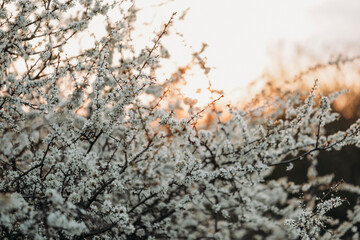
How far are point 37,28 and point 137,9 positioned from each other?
4.20ft

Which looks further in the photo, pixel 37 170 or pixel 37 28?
pixel 37 28

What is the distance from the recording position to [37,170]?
270cm

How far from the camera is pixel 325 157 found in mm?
9398

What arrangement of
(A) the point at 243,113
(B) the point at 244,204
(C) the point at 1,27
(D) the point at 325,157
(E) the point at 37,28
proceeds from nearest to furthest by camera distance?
(C) the point at 1,27, (E) the point at 37,28, (B) the point at 244,204, (A) the point at 243,113, (D) the point at 325,157

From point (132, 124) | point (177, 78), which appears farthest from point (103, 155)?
point (132, 124)

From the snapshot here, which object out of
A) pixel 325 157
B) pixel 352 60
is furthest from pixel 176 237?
pixel 325 157

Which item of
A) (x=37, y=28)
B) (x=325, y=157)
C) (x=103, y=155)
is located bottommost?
(x=103, y=155)

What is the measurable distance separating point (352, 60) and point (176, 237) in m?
3.69

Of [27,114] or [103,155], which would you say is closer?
[27,114]

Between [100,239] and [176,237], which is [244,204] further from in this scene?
[100,239]

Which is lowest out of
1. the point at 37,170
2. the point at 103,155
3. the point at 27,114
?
the point at 37,170

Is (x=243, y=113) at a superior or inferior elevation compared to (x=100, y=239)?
superior

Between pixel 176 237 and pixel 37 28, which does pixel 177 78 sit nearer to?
pixel 37 28

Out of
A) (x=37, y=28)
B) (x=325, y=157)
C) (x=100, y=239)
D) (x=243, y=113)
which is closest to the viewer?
(x=100, y=239)
